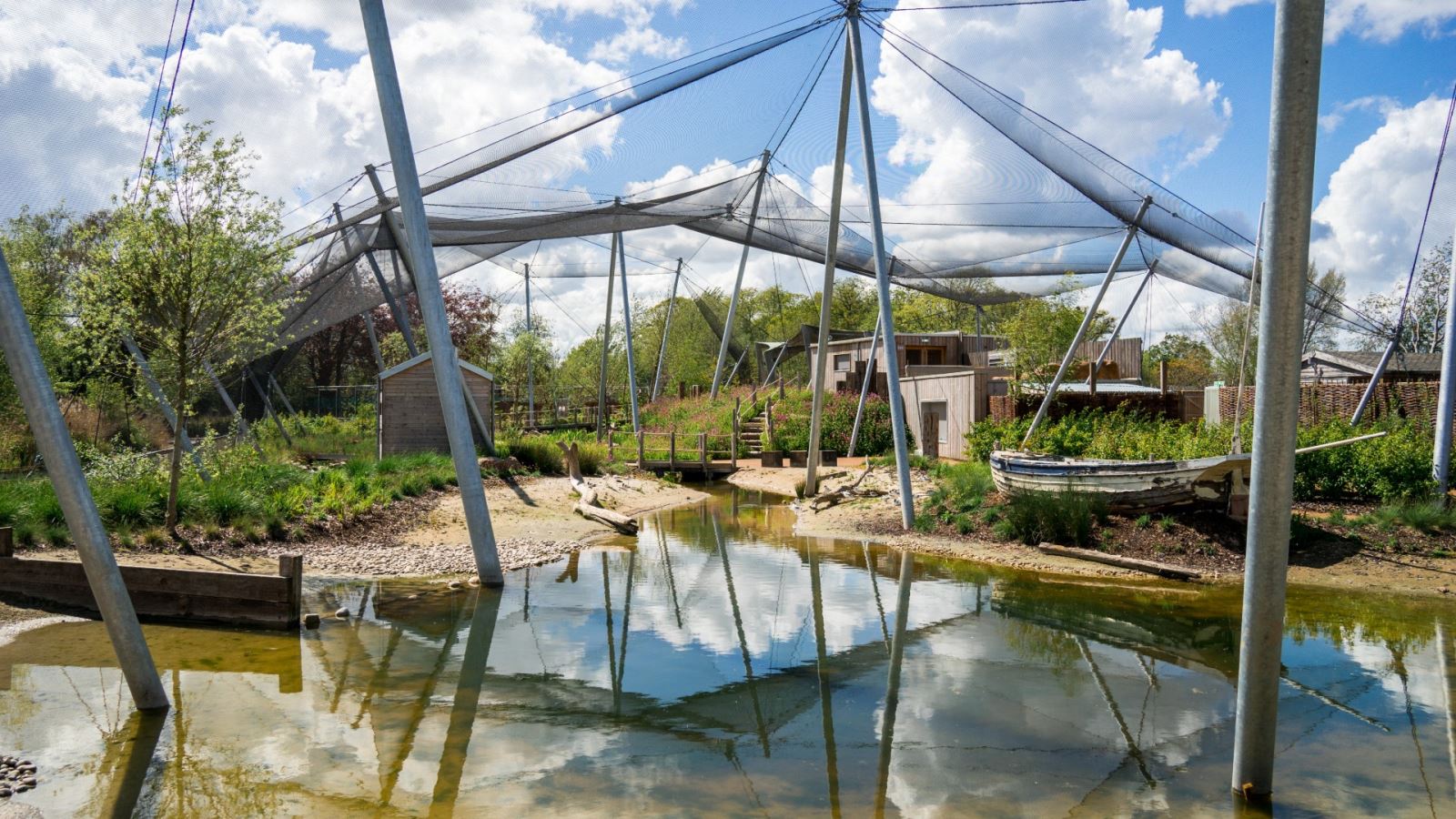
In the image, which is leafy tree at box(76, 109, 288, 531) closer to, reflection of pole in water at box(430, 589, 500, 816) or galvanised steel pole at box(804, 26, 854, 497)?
reflection of pole in water at box(430, 589, 500, 816)

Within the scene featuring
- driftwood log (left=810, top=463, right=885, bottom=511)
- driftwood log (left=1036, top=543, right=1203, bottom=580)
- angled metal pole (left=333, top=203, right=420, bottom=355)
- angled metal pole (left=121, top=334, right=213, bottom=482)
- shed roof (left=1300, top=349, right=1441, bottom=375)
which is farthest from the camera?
shed roof (left=1300, top=349, right=1441, bottom=375)

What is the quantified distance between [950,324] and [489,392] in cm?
3769

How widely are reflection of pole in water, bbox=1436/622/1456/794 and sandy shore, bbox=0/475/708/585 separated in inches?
375

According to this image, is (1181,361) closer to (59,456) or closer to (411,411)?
(411,411)

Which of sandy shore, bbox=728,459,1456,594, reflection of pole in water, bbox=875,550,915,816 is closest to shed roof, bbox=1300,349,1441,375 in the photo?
sandy shore, bbox=728,459,1456,594

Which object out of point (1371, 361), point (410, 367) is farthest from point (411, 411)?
point (1371, 361)

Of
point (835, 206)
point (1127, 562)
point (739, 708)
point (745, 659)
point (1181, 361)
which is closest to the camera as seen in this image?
point (739, 708)

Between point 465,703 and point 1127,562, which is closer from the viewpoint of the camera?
point 465,703

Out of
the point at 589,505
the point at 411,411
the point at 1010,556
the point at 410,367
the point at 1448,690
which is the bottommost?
the point at 1448,690

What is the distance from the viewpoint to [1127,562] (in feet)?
37.7

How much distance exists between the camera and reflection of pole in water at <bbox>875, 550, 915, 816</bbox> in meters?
5.23

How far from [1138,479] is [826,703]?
740 centimetres

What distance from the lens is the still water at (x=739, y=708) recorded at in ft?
16.6

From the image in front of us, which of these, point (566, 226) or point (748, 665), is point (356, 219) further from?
point (748, 665)
